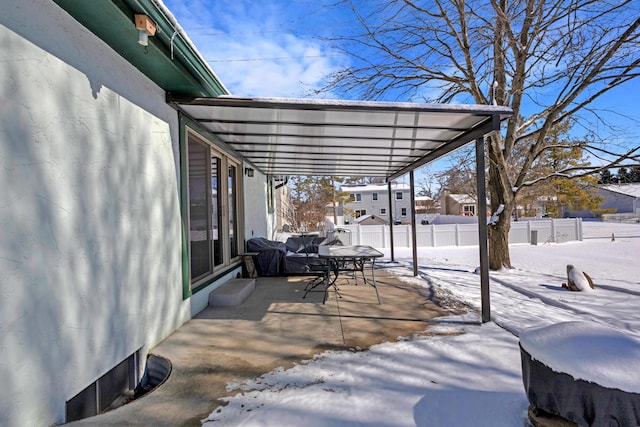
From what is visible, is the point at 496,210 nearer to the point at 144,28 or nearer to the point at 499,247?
the point at 499,247

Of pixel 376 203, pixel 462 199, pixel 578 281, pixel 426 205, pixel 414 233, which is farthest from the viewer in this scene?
pixel 426 205

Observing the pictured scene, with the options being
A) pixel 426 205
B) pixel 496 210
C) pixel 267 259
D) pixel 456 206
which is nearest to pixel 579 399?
pixel 267 259

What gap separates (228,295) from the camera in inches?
182

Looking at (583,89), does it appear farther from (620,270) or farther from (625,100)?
(620,270)

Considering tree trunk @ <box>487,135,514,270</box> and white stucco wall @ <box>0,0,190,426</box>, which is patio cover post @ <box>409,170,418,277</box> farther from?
white stucco wall @ <box>0,0,190,426</box>

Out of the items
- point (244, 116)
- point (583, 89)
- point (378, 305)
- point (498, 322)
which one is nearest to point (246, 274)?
point (378, 305)

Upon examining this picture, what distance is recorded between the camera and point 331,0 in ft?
23.5

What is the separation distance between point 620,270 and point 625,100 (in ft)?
13.3

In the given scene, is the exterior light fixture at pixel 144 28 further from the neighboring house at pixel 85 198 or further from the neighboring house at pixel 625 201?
the neighboring house at pixel 625 201

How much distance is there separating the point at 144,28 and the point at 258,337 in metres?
2.86

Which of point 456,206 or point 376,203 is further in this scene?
point 456,206

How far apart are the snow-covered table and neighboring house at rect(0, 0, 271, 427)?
2.70 m

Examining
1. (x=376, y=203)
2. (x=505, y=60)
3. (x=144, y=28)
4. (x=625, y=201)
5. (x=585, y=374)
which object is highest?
(x=505, y=60)

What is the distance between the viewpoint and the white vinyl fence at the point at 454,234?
14766 millimetres
